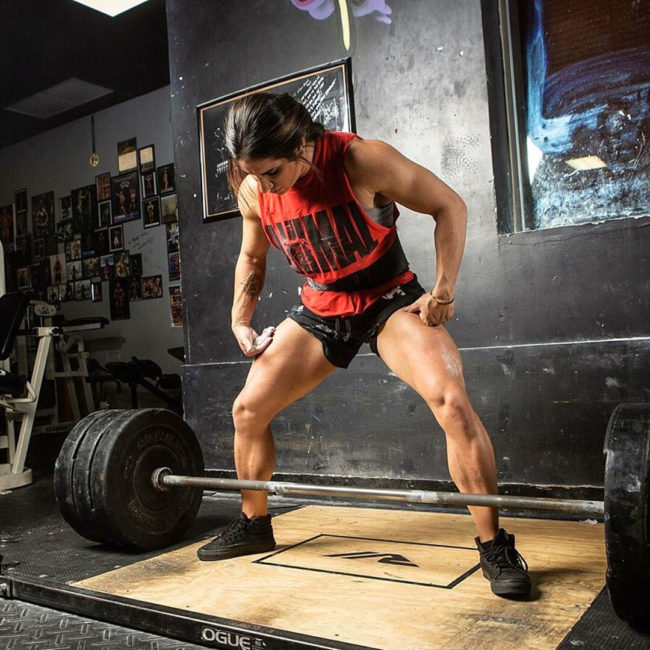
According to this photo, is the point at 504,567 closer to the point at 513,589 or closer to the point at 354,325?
the point at 513,589

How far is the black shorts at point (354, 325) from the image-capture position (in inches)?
78.2

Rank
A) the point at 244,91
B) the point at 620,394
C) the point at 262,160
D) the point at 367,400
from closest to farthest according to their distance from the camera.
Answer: the point at 262,160 → the point at 620,394 → the point at 367,400 → the point at 244,91

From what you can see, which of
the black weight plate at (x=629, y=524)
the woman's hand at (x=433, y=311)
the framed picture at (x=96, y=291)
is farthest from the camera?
the framed picture at (x=96, y=291)

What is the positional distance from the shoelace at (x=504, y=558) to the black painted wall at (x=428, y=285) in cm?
77

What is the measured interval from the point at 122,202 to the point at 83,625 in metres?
5.89

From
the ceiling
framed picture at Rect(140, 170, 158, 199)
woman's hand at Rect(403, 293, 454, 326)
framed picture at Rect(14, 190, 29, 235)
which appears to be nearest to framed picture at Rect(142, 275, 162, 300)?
framed picture at Rect(140, 170, 158, 199)

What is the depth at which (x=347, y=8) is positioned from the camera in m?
2.99

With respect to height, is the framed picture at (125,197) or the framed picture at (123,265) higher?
the framed picture at (125,197)

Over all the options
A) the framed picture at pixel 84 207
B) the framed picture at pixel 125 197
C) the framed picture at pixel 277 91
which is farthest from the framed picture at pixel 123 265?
the framed picture at pixel 277 91

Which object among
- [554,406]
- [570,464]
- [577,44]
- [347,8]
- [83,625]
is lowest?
[83,625]

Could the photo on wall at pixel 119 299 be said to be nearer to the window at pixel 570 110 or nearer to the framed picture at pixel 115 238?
the framed picture at pixel 115 238

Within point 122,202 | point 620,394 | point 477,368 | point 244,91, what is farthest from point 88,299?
point 620,394

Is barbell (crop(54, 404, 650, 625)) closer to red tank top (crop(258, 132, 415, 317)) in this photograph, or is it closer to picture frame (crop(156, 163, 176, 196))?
red tank top (crop(258, 132, 415, 317))

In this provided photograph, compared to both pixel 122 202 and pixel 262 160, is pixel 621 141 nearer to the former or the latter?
pixel 262 160
